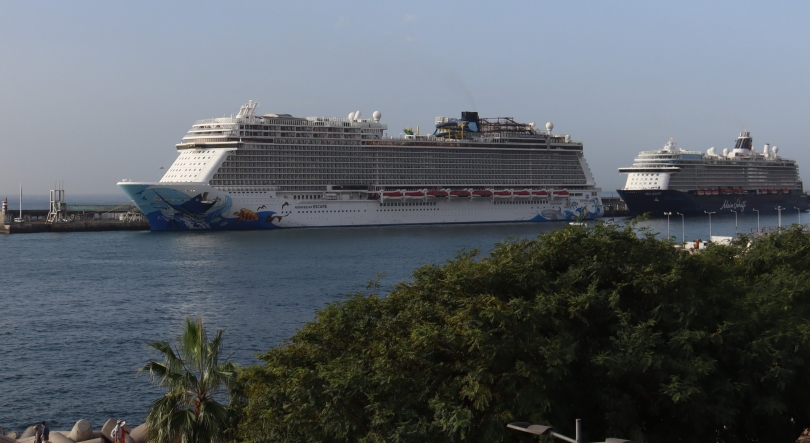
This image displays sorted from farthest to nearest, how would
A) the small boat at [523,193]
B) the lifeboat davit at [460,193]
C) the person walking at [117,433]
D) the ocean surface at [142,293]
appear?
the small boat at [523,193]
the lifeboat davit at [460,193]
the ocean surface at [142,293]
the person walking at [117,433]

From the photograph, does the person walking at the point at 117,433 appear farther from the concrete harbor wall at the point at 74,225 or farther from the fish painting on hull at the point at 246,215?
the concrete harbor wall at the point at 74,225

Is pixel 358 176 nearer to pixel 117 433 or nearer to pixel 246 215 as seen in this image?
pixel 246 215

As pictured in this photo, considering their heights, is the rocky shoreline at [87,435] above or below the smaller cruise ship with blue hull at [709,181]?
below

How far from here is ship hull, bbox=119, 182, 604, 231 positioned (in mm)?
62656

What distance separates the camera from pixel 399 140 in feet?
247

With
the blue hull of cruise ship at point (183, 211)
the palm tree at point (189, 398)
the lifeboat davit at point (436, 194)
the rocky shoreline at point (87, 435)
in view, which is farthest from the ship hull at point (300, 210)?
the palm tree at point (189, 398)

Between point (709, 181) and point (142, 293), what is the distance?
244ft

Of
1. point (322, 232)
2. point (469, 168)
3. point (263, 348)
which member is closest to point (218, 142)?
point (322, 232)

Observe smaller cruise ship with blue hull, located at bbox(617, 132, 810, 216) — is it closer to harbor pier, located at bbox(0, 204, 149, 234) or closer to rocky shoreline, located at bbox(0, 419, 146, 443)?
harbor pier, located at bbox(0, 204, 149, 234)

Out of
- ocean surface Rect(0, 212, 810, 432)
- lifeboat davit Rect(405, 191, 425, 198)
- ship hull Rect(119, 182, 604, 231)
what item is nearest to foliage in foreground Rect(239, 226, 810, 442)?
ocean surface Rect(0, 212, 810, 432)

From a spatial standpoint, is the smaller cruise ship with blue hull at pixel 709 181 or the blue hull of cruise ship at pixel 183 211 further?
the smaller cruise ship with blue hull at pixel 709 181

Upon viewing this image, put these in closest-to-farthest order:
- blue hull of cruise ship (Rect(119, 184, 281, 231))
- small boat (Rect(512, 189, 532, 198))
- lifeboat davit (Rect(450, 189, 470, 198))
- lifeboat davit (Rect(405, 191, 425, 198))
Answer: blue hull of cruise ship (Rect(119, 184, 281, 231)), lifeboat davit (Rect(405, 191, 425, 198)), lifeboat davit (Rect(450, 189, 470, 198)), small boat (Rect(512, 189, 532, 198))

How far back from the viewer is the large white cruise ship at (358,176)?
2522 inches

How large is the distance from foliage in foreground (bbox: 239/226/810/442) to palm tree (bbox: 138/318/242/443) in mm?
520
